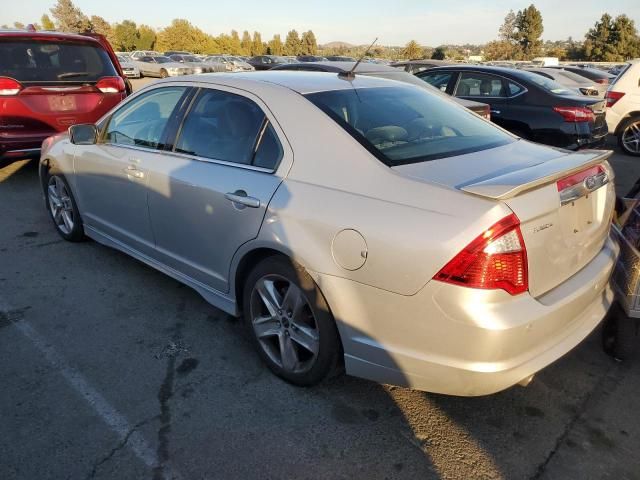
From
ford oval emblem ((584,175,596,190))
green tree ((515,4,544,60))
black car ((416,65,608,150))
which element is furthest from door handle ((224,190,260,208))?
green tree ((515,4,544,60))

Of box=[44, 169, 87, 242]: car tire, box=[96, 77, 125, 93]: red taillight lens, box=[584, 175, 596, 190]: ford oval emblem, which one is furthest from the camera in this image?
box=[96, 77, 125, 93]: red taillight lens

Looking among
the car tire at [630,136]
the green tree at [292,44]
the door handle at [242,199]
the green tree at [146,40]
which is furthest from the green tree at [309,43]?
the door handle at [242,199]

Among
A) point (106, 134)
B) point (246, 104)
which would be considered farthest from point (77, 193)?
point (246, 104)

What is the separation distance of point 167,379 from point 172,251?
0.92m

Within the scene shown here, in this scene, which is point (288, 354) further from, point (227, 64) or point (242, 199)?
point (227, 64)

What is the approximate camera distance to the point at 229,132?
10.1ft

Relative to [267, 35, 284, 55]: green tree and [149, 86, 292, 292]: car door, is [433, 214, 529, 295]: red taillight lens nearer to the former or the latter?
[149, 86, 292, 292]: car door

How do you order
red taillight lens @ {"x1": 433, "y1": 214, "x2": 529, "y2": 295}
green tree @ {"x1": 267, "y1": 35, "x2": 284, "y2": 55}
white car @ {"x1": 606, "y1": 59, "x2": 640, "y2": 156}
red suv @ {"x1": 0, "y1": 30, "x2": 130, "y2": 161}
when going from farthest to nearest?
green tree @ {"x1": 267, "y1": 35, "x2": 284, "y2": 55}, white car @ {"x1": 606, "y1": 59, "x2": 640, "y2": 156}, red suv @ {"x1": 0, "y1": 30, "x2": 130, "y2": 161}, red taillight lens @ {"x1": 433, "y1": 214, "x2": 529, "y2": 295}

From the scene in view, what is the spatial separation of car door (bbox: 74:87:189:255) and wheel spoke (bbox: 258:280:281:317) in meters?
1.22

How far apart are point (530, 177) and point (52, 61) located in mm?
6449

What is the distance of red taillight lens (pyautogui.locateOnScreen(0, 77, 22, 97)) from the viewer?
603 cm

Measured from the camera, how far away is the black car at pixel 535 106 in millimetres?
7129

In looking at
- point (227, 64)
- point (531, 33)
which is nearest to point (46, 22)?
A: point (227, 64)

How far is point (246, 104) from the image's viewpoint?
3014 mm
